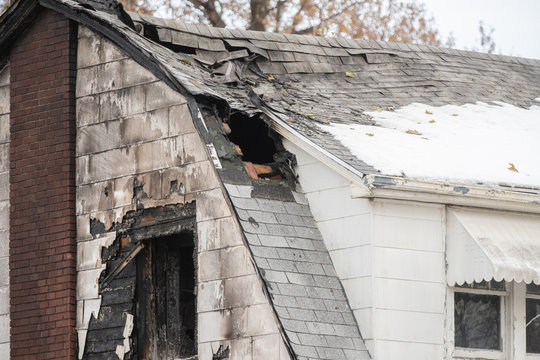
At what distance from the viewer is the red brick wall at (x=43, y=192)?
1270cm

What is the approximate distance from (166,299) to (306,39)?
515cm

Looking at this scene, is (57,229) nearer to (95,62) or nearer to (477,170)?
(95,62)

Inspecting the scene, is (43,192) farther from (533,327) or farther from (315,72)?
(533,327)

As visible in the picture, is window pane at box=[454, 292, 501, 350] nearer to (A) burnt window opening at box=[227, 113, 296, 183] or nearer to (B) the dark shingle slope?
A: (B) the dark shingle slope

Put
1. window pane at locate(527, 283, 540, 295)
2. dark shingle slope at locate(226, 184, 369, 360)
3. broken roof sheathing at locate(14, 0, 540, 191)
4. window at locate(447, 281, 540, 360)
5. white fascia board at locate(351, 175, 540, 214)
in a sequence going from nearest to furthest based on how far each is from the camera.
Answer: dark shingle slope at locate(226, 184, 369, 360) → white fascia board at locate(351, 175, 540, 214) → window at locate(447, 281, 540, 360) → window pane at locate(527, 283, 540, 295) → broken roof sheathing at locate(14, 0, 540, 191)

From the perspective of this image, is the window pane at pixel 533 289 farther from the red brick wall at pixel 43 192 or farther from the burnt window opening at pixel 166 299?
the red brick wall at pixel 43 192

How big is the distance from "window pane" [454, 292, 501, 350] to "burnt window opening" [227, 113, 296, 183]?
224 cm

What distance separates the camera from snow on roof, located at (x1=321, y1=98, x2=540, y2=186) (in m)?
11.6

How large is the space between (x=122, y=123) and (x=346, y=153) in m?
2.63

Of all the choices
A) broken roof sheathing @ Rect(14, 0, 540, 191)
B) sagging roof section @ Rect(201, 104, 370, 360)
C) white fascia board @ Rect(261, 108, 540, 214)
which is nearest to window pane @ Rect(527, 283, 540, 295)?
white fascia board @ Rect(261, 108, 540, 214)

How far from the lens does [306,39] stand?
1577cm

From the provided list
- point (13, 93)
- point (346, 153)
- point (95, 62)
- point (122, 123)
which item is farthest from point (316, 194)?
point (13, 93)

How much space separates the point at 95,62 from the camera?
13.0 meters

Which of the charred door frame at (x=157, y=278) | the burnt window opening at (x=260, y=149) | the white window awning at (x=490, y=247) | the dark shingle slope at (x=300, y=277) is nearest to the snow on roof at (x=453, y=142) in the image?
the white window awning at (x=490, y=247)
